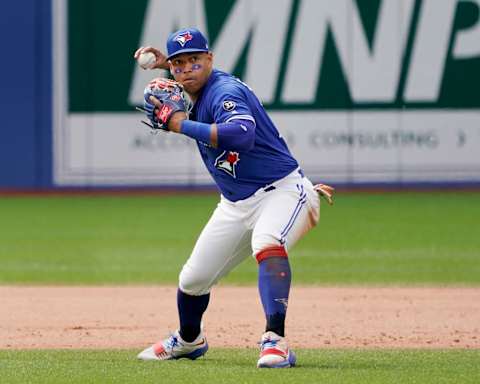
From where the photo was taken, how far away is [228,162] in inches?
259

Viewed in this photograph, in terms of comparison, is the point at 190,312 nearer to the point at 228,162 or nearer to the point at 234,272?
the point at 228,162

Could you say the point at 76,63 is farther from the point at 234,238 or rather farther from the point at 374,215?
the point at 234,238

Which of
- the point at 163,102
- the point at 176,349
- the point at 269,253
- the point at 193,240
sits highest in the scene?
the point at 163,102

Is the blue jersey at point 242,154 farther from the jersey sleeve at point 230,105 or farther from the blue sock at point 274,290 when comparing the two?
the blue sock at point 274,290

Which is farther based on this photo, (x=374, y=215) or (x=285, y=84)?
(x=285, y=84)

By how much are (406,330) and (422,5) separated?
A: 12023 millimetres

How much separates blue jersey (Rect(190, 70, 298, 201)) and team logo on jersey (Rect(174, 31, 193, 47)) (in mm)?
249

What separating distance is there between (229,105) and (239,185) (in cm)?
46

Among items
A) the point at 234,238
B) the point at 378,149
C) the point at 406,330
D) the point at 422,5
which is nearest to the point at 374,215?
the point at 378,149

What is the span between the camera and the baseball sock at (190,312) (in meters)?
6.88

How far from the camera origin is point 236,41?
64.7ft

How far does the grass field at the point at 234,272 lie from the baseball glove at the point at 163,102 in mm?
1238

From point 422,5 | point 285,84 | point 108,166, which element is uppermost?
point 422,5

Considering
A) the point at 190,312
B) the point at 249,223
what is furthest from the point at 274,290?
the point at 190,312
